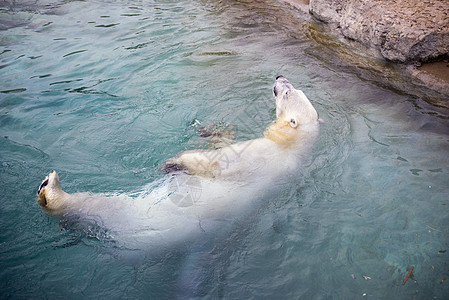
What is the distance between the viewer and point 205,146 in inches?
192

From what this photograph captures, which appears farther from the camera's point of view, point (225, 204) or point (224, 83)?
point (224, 83)

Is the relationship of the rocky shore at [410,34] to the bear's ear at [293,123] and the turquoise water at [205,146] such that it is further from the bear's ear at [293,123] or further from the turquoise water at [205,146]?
the bear's ear at [293,123]

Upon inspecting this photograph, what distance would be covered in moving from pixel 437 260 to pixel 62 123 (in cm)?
571

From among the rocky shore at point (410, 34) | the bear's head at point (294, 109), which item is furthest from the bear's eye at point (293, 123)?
the rocky shore at point (410, 34)

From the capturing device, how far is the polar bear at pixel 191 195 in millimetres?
3535

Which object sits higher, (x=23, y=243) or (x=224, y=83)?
(x=224, y=83)

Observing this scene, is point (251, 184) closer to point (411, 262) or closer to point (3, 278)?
Result: point (411, 262)

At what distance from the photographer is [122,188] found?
163 inches

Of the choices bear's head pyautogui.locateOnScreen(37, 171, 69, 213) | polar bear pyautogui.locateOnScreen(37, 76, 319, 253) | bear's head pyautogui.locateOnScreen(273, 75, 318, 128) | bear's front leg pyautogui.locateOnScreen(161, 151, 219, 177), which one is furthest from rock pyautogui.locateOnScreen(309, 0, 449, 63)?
bear's head pyautogui.locateOnScreen(37, 171, 69, 213)

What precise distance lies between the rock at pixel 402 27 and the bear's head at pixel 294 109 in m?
3.05

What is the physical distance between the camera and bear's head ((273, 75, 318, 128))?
16.1 ft

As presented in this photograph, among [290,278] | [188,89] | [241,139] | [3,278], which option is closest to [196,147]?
[241,139]

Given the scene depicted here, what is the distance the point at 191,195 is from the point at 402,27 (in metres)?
5.72

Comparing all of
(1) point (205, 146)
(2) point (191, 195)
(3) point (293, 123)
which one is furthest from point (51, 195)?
(3) point (293, 123)
